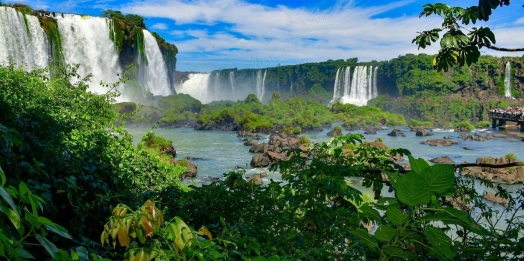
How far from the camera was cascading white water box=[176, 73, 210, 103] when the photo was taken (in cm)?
5925

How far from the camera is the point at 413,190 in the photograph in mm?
622

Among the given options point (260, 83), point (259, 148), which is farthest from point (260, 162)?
point (260, 83)

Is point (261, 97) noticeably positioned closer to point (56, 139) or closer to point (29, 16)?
point (29, 16)

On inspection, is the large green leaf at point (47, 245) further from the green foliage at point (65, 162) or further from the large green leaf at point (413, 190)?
the green foliage at point (65, 162)

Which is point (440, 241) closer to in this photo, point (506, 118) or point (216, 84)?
point (506, 118)

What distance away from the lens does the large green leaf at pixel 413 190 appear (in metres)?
0.61

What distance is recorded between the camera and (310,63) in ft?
226

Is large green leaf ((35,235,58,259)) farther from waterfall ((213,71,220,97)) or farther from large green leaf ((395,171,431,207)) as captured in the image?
waterfall ((213,71,220,97))

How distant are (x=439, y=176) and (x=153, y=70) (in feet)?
131

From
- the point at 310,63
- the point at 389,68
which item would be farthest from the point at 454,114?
the point at 310,63

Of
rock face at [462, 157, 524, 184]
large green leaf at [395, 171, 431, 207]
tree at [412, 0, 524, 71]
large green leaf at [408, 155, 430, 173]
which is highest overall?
tree at [412, 0, 524, 71]

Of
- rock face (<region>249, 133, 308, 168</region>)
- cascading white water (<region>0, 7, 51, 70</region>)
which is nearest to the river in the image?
rock face (<region>249, 133, 308, 168</region>)

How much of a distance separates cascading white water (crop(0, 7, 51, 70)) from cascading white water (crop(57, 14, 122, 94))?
238 cm

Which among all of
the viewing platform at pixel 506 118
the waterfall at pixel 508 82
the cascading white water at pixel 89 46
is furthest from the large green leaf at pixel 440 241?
the waterfall at pixel 508 82
